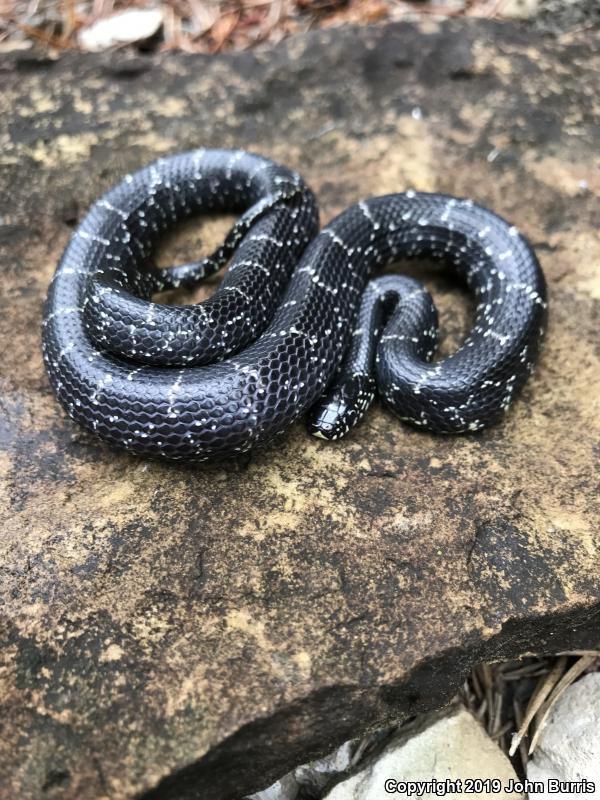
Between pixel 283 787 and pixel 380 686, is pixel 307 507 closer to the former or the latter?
pixel 380 686

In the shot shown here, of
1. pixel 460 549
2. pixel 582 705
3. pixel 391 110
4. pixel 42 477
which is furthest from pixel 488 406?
pixel 391 110

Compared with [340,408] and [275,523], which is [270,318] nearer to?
[340,408]

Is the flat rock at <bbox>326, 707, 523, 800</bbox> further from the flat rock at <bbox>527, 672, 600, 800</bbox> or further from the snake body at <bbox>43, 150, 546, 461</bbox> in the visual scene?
the snake body at <bbox>43, 150, 546, 461</bbox>

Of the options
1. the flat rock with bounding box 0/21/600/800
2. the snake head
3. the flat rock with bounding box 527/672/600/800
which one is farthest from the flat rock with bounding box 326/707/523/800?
the snake head

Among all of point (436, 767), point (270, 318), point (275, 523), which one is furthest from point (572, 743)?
point (270, 318)

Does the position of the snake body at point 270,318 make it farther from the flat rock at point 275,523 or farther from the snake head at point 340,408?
the flat rock at point 275,523

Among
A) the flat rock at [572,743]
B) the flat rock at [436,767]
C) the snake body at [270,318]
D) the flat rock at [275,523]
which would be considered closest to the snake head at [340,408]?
the snake body at [270,318]
